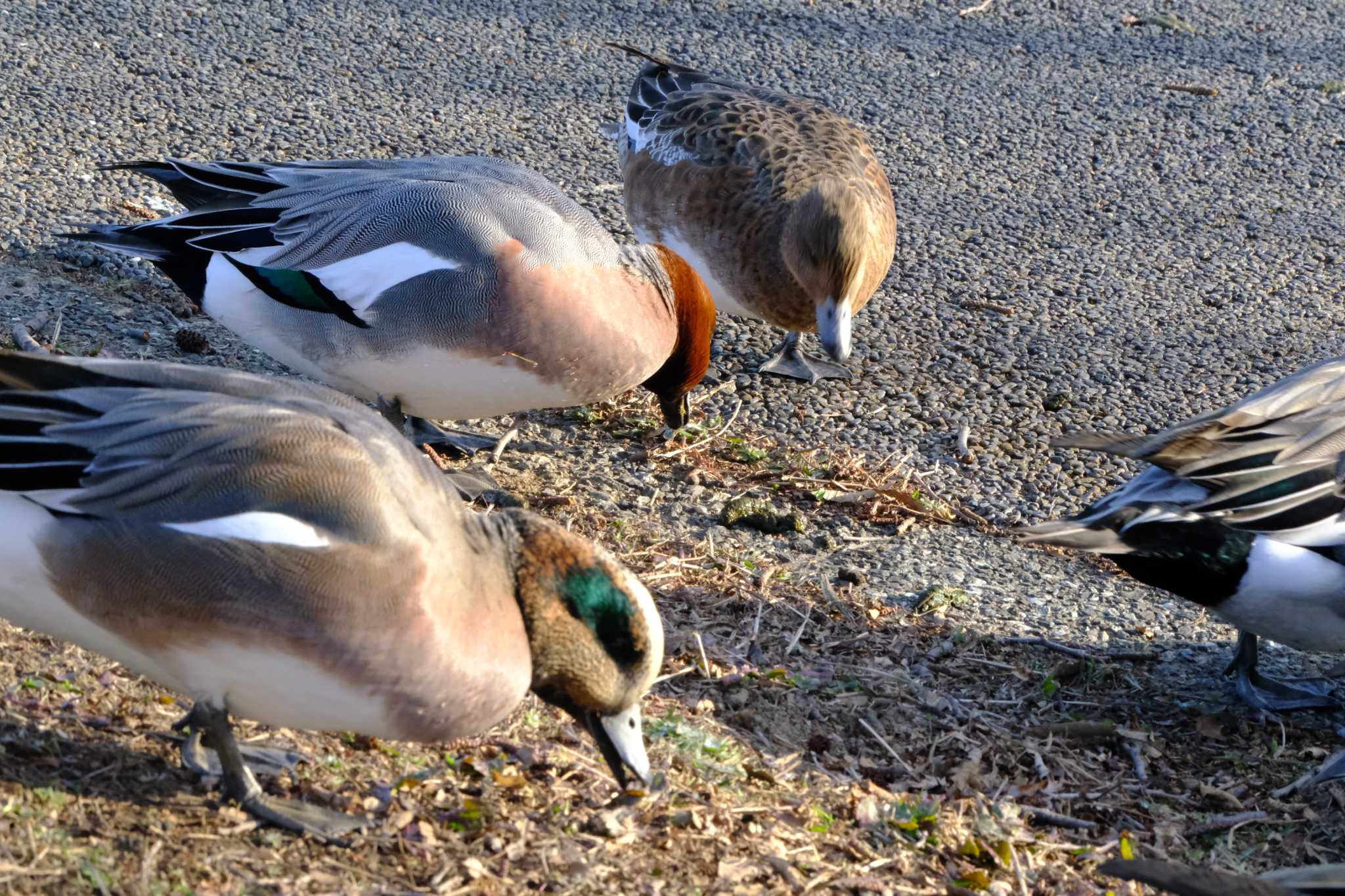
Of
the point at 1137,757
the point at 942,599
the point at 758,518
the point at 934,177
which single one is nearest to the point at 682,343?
the point at 758,518

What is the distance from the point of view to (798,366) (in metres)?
4.47

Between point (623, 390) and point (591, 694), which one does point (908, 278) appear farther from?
point (591, 694)

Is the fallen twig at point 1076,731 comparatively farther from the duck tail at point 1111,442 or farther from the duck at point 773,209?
the duck at point 773,209

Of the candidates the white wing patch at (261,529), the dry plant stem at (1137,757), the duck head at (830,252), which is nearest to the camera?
the white wing patch at (261,529)

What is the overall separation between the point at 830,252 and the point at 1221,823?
6.61 ft

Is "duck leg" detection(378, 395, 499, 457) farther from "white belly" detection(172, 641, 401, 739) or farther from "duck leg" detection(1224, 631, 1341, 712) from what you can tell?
"duck leg" detection(1224, 631, 1341, 712)

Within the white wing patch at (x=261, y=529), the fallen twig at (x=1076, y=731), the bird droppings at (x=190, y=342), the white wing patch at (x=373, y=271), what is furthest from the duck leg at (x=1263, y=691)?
the bird droppings at (x=190, y=342)

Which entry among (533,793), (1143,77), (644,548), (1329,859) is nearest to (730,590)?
(644,548)

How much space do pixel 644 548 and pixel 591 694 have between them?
113 centimetres

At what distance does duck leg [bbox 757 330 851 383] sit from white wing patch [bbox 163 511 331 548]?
2.51m

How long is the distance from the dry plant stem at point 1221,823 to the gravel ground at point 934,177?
49 cm

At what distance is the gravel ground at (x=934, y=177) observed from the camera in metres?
3.89

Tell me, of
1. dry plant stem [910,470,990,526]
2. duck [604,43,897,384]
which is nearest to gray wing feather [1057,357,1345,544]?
dry plant stem [910,470,990,526]

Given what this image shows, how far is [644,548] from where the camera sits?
342cm
